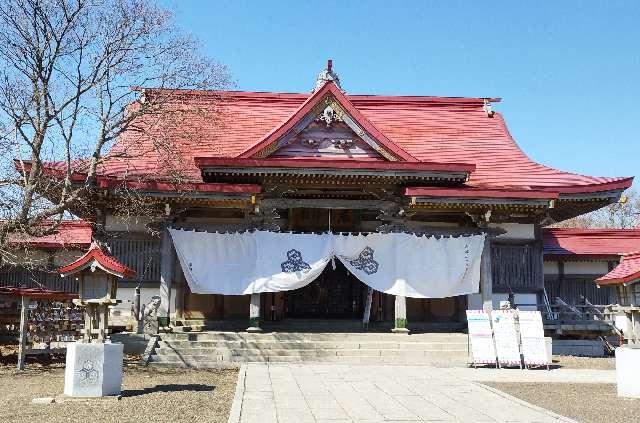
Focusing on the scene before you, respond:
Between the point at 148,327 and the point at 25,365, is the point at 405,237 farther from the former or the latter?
the point at 25,365

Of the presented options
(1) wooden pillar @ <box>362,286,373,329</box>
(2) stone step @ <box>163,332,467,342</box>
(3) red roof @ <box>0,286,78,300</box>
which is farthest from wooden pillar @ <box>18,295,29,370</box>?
(1) wooden pillar @ <box>362,286,373,329</box>

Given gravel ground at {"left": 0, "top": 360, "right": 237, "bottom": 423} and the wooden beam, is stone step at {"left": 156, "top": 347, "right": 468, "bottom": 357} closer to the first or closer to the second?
gravel ground at {"left": 0, "top": 360, "right": 237, "bottom": 423}

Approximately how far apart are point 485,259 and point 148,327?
29.0 feet

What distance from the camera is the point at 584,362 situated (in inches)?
547

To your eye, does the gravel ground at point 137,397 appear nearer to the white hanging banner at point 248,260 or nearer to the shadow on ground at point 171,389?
the shadow on ground at point 171,389

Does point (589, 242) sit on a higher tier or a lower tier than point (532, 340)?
higher

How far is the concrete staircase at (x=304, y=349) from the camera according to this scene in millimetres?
13164

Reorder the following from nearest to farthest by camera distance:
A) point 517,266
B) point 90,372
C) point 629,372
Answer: point 90,372 → point 629,372 → point 517,266

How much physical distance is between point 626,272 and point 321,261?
695 centimetres

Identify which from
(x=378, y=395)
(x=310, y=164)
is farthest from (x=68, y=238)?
(x=378, y=395)

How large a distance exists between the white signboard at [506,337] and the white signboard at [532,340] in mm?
163

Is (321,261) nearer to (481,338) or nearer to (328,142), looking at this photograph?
(328,142)

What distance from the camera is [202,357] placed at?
13055mm

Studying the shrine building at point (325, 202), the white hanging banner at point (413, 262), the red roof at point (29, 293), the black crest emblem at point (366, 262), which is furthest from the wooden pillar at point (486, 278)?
the red roof at point (29, 293)
